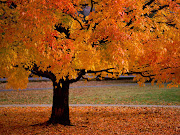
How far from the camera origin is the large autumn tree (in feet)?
24.0

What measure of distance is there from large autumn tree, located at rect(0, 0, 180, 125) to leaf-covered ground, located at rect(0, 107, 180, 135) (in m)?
2.02

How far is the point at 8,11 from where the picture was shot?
925 cm

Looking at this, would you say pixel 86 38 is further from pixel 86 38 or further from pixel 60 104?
pixel 60 104

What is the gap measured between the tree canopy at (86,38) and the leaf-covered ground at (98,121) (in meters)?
2.17

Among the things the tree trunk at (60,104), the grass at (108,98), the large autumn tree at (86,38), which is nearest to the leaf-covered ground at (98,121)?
the tree trunk at (60,104)

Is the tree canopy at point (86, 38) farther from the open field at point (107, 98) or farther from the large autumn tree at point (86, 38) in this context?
the open field at point (107, 98)

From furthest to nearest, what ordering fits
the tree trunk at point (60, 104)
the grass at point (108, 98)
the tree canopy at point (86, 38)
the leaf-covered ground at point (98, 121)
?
the grass at point (108, 98)
the tree trunk at point (60, 104)
the leaf-covered ground at point (98, 121)
the tree canopy at point (86, 38)

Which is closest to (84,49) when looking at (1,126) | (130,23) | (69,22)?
(69,22)

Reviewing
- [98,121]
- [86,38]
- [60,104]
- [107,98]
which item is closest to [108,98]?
[107,98]

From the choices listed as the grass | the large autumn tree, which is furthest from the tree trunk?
the grass

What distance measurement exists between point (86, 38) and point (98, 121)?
191 inches

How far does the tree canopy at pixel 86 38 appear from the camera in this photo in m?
7.31

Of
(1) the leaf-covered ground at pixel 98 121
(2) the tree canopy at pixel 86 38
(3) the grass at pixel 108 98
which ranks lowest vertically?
(1) the leaf-covered ground at pixel 98 121

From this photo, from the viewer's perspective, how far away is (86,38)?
27.9ft
